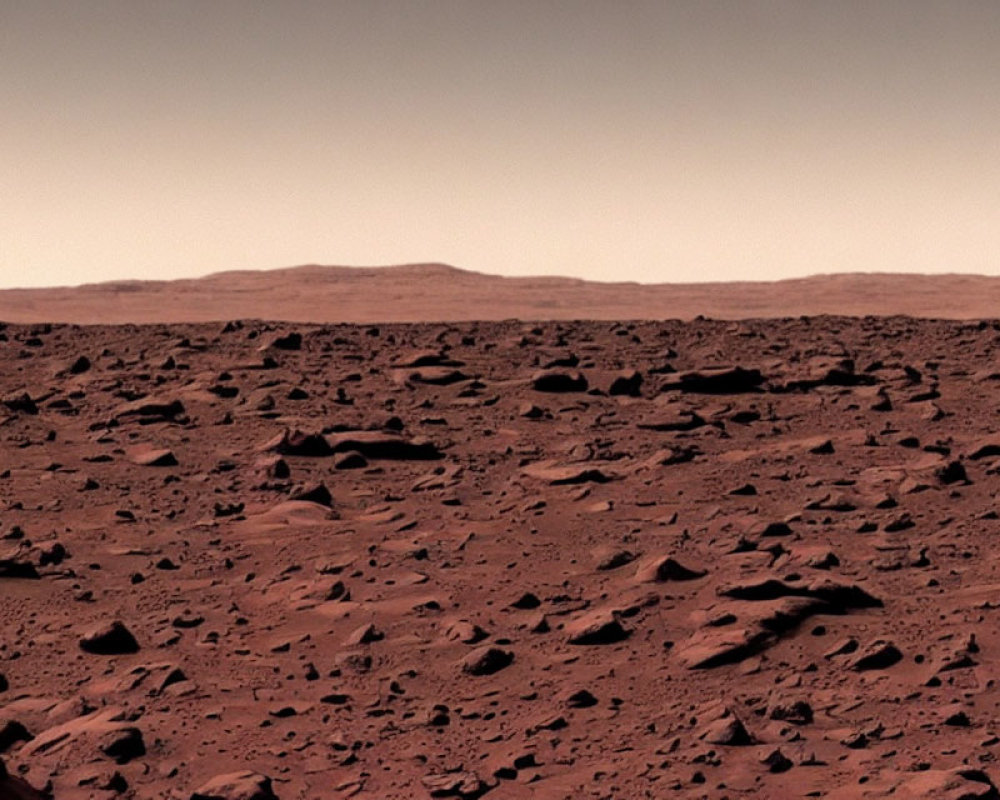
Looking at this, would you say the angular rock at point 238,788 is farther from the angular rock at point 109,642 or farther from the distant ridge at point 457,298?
the distant ridge at point 457,298

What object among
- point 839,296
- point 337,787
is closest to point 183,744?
point 337,787

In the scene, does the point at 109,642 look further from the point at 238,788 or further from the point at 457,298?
the point at 457,298

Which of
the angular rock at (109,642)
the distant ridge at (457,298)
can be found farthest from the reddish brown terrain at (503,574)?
the distant ridge at (457,298)

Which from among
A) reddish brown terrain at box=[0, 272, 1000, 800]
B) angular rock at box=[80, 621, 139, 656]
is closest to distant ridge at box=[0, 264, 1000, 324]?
reddish brown terrain at box=[0, 272, 1000, 800]

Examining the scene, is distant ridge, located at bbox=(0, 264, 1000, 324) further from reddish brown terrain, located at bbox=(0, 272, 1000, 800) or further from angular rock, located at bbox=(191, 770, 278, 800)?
angular rock, located at bbox=(191, 770, 278, 800)

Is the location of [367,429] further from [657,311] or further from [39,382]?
[657,311]

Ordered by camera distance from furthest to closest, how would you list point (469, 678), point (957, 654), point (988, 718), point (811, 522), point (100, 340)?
1. point (100, 340)
2. point (811, 522)
3. point (469, 678)
4. point (957, 654)
5. point (988, 718)
